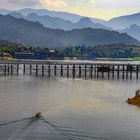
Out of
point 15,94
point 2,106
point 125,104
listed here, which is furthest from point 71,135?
point 15,94

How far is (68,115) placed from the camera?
64562mm

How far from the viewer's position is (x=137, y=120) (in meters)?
62.8

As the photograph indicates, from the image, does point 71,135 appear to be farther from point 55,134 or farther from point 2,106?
point 2,106

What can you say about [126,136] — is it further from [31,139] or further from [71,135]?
[31,139]

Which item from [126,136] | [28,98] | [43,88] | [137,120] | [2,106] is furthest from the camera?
[43,88]

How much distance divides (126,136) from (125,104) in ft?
91.2

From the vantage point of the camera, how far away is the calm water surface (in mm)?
51656

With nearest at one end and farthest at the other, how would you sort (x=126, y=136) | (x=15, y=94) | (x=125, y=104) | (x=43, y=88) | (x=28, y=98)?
(x=126, y=136) → (x=125, y=104) → (x=28, y=98) → (x=15, y=94) → (x=43, y=88)

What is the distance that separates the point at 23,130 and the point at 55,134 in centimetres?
416

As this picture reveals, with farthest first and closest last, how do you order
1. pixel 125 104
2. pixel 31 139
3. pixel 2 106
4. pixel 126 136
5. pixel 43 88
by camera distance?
pixel 43 88
pixel 125 104
pixel 2 106
pixel 126 136
pixel 31 139

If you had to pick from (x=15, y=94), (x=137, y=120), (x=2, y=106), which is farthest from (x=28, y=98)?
(x=137, y=120)

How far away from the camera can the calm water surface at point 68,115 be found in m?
51.7

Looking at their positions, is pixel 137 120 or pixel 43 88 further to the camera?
pixel 43 88

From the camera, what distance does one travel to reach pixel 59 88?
111062 millimetres
